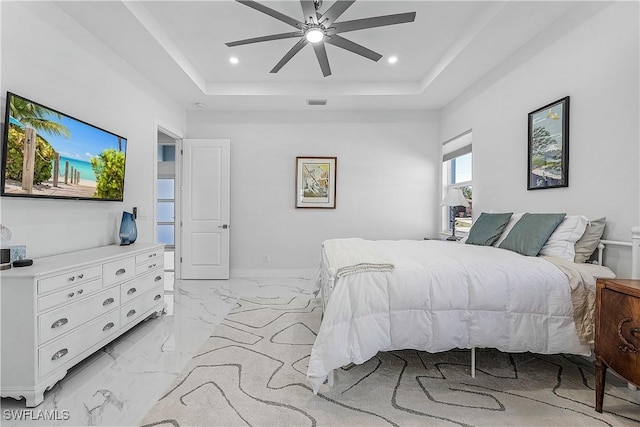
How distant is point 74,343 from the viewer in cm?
208

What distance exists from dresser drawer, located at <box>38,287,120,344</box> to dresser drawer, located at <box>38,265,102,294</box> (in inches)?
5.4

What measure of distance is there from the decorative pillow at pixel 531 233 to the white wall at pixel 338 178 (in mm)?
2500

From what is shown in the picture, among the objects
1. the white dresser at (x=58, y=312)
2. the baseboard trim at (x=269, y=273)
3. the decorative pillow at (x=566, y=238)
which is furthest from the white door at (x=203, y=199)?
the decorative pillow at (x=566, y=238)

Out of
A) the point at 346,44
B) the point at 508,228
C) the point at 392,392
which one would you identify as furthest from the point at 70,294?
the point at 508,228

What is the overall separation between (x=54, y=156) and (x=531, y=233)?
3.72 metres

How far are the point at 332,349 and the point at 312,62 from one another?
130 inches

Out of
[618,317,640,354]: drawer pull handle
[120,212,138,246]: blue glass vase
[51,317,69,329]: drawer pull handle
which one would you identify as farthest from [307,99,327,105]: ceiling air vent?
[618,317,640,354]: drawer pull handle

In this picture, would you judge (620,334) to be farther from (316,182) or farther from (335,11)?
(316,182)

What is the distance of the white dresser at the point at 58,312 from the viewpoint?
5.83ft

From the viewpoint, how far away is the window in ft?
14.5

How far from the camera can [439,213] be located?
202 inches

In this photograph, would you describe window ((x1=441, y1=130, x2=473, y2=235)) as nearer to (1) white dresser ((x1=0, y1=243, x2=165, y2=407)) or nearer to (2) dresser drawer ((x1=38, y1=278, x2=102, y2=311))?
(1) white dresser ((x1=0, y1=243, x2=165, y2=407))

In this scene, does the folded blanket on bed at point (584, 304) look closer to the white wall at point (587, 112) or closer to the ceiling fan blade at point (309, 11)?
the white wall at point (587, 112)

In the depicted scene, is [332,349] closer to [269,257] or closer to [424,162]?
[269,257]
